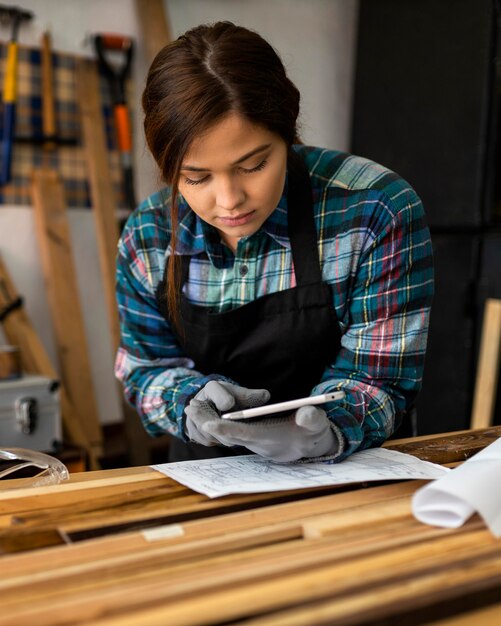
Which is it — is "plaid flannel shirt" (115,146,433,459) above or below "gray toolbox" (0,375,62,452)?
above

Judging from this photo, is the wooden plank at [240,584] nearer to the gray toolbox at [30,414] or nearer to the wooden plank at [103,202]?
the gray toolbox at [30,414]

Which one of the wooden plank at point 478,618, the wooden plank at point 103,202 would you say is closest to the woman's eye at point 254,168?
the wooden plank at point 478,618

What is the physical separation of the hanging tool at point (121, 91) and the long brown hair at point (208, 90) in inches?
73.8

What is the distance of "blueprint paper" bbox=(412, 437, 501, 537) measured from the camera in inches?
36.1

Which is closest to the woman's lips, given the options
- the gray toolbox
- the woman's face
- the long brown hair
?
the woman's face

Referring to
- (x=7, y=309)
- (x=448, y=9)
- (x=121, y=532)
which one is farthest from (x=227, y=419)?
(x=448, y=9)

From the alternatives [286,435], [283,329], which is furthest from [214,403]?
[283,329]

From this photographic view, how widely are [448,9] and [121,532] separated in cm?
275

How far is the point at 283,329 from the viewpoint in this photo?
1.51 metres

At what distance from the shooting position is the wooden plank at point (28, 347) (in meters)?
2.89

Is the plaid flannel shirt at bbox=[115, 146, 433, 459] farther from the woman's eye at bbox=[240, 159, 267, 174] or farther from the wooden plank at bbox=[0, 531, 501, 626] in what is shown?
the wooden plank at bbox=[0, 531, 501, 626]

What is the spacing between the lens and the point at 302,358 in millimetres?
1525

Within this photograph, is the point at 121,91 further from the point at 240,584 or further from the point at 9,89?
the point at 240,584

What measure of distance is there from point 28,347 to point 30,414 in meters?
0.38
